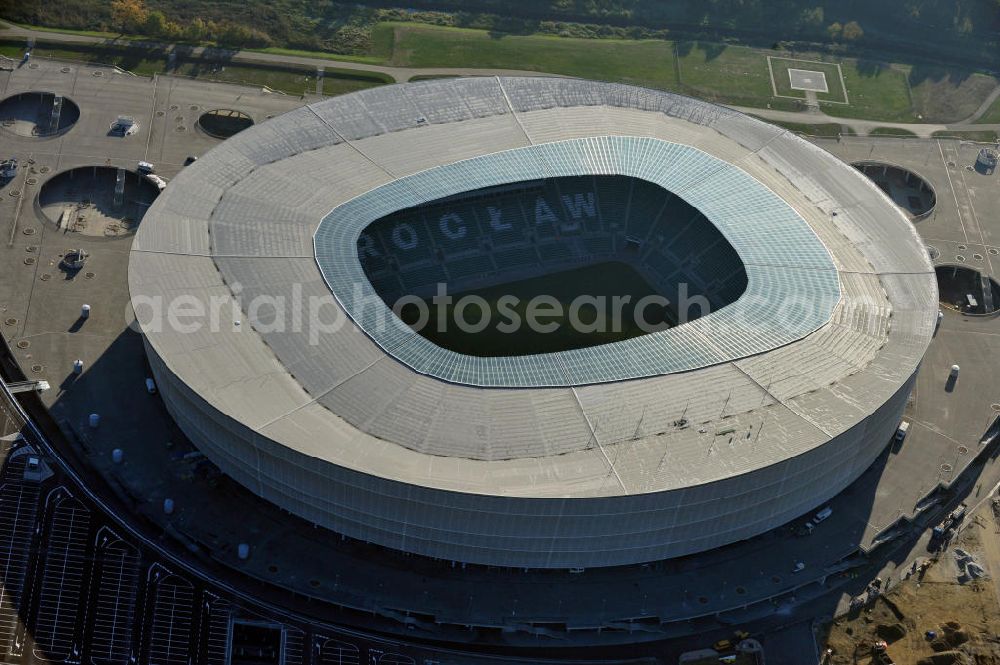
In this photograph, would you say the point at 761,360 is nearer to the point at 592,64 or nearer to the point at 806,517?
the point at 806,517

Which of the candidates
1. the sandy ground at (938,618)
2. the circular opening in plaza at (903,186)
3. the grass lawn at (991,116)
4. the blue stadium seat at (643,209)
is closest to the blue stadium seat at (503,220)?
the blue stadium seat at (643,209)

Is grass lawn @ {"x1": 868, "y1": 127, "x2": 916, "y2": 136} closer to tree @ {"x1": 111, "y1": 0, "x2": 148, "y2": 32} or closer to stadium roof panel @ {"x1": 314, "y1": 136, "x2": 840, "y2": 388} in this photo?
stadium roof panel @ {"x1": 314, "y1": 136, "x2": 840, "y2": 388}

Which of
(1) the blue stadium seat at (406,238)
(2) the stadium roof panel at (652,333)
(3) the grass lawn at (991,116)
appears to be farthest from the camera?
(3) the grass lawn at (991,116)

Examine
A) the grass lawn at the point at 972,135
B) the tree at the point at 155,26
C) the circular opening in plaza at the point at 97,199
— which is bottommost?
the circular opening in plaza at the point at 97,199

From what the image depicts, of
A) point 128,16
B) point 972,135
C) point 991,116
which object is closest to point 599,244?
point 972,135

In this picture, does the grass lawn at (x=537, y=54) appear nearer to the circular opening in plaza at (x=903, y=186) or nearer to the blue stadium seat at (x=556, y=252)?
the circular opening in plaza at (x=903, y=186)

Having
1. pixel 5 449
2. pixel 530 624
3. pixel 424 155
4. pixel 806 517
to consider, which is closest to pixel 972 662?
pixel 806 517
